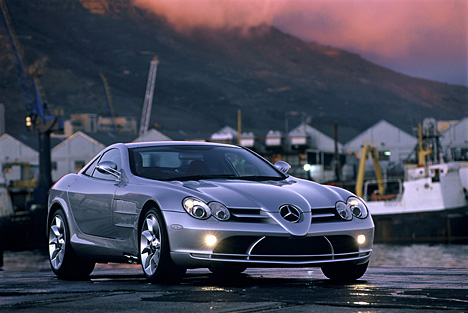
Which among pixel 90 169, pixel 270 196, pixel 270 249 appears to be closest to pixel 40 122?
pixel 90 169

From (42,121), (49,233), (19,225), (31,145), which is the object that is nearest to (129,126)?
(31,145)

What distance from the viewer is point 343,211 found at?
8844 mm

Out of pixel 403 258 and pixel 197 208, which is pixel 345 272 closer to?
pixel 197 208

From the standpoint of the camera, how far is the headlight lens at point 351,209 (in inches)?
348

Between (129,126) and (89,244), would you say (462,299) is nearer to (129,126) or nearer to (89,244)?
(89,244)

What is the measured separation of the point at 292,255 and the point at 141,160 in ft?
7.79

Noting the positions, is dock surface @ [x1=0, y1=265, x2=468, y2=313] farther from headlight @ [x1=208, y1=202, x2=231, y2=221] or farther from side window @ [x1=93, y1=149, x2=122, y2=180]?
side window @ [x1=93, y1=149, x2=122, y2=180]

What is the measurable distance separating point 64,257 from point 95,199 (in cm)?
113

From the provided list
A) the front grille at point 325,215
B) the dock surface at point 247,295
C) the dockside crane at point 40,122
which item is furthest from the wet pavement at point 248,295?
the dockside crane at point 40,122

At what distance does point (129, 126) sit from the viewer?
17388 cm

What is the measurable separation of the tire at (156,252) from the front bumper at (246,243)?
116 mm

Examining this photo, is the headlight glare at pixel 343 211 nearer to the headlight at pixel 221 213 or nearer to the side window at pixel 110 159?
the headlight at pixel 221 213

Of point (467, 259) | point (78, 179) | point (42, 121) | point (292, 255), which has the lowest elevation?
point (467, 259)

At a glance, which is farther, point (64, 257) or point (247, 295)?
point (64, 257)
